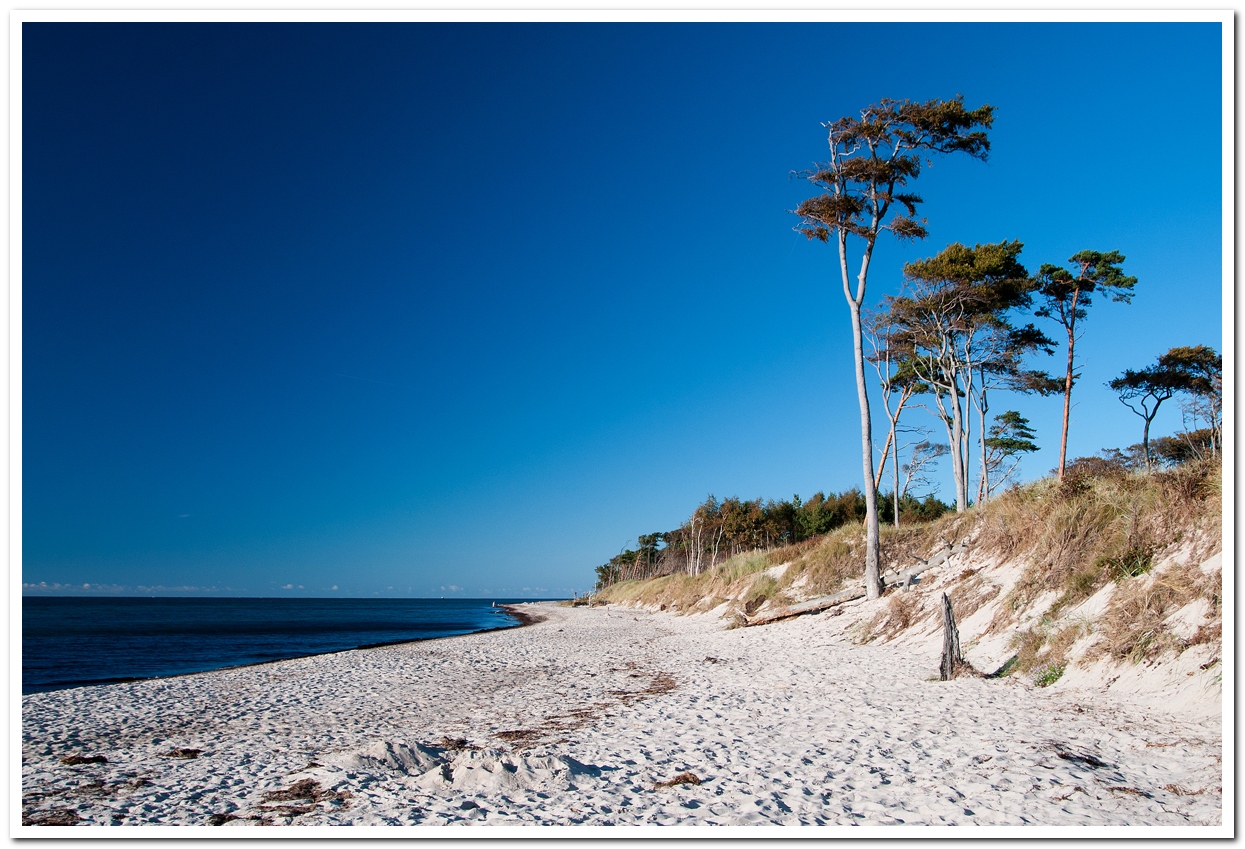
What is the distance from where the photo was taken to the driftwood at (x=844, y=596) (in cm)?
1673

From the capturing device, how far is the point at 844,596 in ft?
57.2

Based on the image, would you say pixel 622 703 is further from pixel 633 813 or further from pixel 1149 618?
pixel 1149 618

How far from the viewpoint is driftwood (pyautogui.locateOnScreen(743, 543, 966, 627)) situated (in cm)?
1673

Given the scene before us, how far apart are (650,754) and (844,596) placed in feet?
41.5

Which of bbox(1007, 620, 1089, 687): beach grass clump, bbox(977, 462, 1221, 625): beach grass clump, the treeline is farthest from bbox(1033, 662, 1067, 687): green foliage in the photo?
the treeline

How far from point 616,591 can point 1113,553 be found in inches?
2320

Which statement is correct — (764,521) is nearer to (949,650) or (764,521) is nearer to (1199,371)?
(1199,371)

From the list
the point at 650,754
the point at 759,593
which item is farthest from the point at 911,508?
the point at 650,754

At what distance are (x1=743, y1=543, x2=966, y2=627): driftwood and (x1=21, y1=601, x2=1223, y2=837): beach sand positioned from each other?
582 centimetres

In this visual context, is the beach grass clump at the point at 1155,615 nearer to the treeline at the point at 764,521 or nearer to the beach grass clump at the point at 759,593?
the beach grass clump at the point at 759,593

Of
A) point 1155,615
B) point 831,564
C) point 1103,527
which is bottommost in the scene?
point 831,564

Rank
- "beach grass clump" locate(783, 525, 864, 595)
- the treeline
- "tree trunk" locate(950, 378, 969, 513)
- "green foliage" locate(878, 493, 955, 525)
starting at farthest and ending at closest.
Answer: the treeline
"green foliage" locate(878, 493, 955, 525)
"tree trunk" locate(950, 378, 969, 513)
"beach grass clump" locate(783, 525, 864, 595)

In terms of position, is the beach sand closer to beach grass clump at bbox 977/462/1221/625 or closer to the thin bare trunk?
beach grass clump at bbox 977/462/1221/625

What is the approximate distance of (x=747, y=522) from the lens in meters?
52.3
